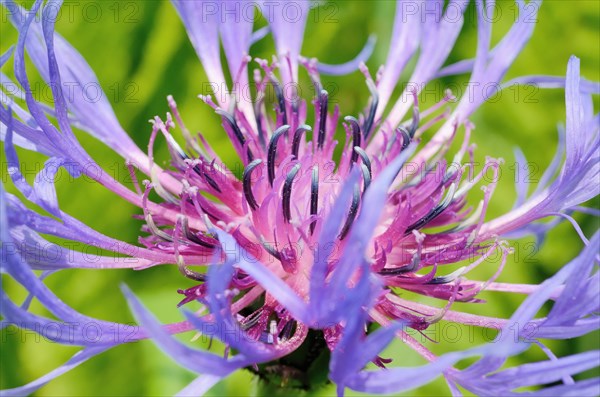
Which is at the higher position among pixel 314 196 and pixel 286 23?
pixel 286 23

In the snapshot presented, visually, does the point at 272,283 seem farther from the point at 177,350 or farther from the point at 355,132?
the point at 355,132

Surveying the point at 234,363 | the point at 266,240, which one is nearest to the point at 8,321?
the point at 234,363

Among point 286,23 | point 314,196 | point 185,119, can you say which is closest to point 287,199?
point 314,196

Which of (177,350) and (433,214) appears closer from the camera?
(177,350)

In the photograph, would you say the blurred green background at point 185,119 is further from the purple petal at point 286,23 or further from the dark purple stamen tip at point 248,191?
the dark purple stamen tip at point 248,191

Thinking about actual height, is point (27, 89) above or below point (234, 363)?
above

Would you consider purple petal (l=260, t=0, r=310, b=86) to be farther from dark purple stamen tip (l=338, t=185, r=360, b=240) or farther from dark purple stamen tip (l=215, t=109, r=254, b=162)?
dark purple stamen tip (l=338, t=185, r=360, b=240)

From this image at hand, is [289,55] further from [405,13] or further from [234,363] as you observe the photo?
[234,363]

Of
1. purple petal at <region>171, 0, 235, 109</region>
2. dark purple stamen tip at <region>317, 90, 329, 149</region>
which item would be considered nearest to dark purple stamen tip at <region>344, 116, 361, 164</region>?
dark purple stamen tip at <region>317, 90, 329, 149</region>
